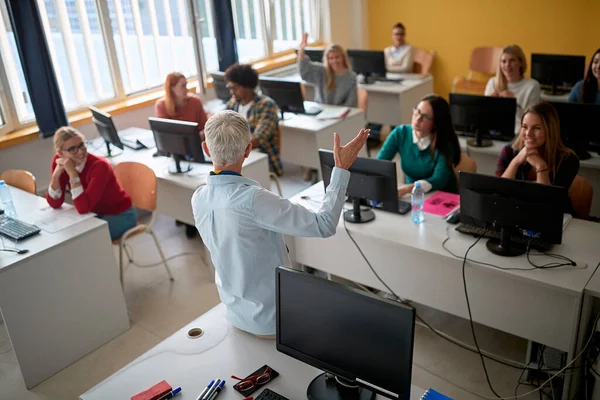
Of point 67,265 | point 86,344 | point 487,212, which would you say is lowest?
point 86,344

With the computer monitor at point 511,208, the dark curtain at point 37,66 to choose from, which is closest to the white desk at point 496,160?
the computer monitor at point 511,208

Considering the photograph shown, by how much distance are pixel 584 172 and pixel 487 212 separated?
5.66 feet

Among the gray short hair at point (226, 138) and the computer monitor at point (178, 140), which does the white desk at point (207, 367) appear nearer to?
the gray short hair at point (226, 138)

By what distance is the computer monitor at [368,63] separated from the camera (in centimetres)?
613

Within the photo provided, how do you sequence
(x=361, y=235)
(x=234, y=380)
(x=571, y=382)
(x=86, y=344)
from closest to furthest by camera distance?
1. (x=234, y=380)
2. (x=571, y=382)
3. (x=361, y=235)
4. (x=86, y=344)

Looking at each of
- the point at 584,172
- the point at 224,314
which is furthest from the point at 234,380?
the point at 584,172

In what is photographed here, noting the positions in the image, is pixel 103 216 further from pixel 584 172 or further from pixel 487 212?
pixel 584 172

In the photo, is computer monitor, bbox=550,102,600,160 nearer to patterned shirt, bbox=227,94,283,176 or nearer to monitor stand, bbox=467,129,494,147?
monitor stand, bbox=467,129,494,147

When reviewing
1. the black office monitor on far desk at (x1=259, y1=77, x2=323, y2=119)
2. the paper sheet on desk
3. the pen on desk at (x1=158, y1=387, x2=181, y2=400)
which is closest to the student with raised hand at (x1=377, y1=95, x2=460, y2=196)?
the black office monitor on far desk at (x1=259, y1=77, x2=323, y2=119)

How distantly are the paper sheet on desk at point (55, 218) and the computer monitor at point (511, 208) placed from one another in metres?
2.22

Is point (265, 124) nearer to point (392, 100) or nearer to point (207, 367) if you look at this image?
point (392, 100)

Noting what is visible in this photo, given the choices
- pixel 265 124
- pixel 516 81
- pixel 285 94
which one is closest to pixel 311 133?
pixel 285 94

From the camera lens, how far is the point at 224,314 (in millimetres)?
2275

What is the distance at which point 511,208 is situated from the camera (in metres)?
2.48
